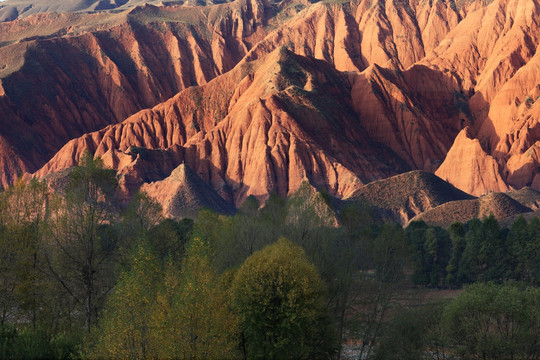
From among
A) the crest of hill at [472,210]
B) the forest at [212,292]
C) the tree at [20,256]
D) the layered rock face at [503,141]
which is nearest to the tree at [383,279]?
the forest at [212,292]

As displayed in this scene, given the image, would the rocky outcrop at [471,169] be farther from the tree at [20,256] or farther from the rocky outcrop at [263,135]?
the tree at [20,256]

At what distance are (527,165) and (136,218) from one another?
122059mm

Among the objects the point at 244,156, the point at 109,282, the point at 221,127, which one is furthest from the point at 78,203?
the point at 221,127

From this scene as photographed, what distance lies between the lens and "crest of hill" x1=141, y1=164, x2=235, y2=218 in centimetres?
12772

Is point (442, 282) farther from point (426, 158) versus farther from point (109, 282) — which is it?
point (426, 158)

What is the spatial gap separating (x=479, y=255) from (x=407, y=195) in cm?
4853

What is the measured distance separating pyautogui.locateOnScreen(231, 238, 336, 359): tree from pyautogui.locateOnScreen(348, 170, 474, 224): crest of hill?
86.2m

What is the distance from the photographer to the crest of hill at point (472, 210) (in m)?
117

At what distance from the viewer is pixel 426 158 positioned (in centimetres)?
18300

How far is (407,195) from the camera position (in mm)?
133375

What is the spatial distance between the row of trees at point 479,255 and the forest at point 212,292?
27.9 m

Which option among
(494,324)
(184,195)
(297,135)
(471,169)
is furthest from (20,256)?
(471,169)

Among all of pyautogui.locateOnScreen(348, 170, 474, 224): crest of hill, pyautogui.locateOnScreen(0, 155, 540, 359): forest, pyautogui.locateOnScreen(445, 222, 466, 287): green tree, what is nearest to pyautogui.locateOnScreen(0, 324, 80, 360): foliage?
pyautogui.locateOnScreen(0, 155, 540, 359): forest

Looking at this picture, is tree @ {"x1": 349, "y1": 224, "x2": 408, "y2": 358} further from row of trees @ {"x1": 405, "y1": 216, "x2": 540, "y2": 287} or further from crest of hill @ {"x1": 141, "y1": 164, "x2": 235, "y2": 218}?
crest of hill @ {"x1": 141, "y1": 164, "x2": 235, "y2": 218}
